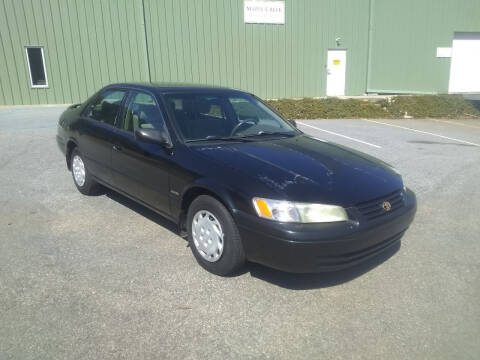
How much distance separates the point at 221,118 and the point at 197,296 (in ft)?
6.12

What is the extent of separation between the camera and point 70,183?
5.97 m

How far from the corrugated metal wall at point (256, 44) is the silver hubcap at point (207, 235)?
14051 mm

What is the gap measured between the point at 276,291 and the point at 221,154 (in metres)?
1.21

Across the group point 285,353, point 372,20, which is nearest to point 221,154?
point 285,353

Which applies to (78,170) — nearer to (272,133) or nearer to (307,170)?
(272,133)

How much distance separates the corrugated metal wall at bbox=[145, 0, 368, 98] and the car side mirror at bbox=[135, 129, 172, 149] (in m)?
13.5

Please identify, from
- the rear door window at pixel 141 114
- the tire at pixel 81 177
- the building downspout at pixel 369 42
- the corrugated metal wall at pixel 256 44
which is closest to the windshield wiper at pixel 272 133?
the rear door window at pixel 141 114

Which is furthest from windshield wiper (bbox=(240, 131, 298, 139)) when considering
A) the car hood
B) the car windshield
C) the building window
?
the building window

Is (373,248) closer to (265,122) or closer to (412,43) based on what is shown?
→ (265,122)

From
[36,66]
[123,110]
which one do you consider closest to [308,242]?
[123,110]

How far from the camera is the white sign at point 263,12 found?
56.3 feet

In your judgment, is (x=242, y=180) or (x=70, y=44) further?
(x=70, y=44)

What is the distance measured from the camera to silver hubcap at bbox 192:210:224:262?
3258 mm

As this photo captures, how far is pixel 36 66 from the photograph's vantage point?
1512 centimetres
